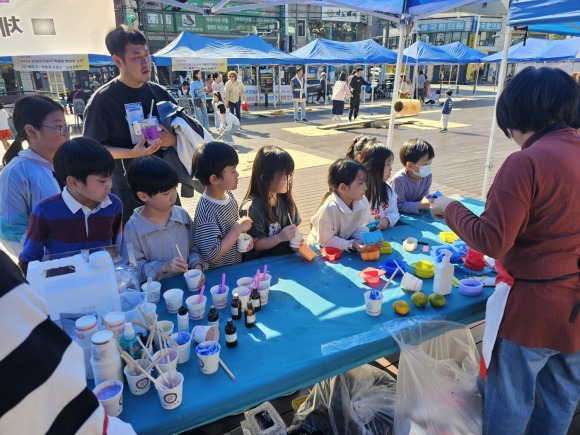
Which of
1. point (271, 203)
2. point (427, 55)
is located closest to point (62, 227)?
point (271, 203)

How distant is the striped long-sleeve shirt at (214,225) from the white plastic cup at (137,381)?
939mm

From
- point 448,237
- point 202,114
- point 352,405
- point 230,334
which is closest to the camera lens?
point 230,334

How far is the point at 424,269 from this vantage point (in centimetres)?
210

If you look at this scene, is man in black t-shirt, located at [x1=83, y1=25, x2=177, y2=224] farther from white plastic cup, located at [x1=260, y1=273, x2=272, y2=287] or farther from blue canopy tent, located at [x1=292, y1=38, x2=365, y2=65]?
blue canopy tent, located at [x1=292, y1=38, x2=365, y2=65]

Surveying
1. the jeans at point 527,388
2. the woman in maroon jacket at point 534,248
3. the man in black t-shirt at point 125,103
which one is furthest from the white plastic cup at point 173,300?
the jeans at point 527,388

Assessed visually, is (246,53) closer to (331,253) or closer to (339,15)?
(331,253)

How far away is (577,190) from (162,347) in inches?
61.4

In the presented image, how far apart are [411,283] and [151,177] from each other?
143 centimetres

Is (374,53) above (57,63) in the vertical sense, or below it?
above

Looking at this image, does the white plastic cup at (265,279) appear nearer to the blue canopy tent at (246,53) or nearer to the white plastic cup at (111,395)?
the white plastic cup at (111,395)

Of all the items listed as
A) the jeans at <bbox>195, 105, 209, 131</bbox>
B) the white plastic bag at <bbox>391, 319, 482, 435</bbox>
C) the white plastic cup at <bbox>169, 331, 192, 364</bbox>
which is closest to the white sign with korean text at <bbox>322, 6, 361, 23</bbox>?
the jeans at <bbox>195, 105, 209, 131</bbox>

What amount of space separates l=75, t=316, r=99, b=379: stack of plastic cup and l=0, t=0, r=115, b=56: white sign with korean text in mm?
1766

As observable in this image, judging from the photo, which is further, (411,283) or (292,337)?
(411,283)

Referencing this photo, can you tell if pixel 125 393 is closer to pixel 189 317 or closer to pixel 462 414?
pixel 189 317
